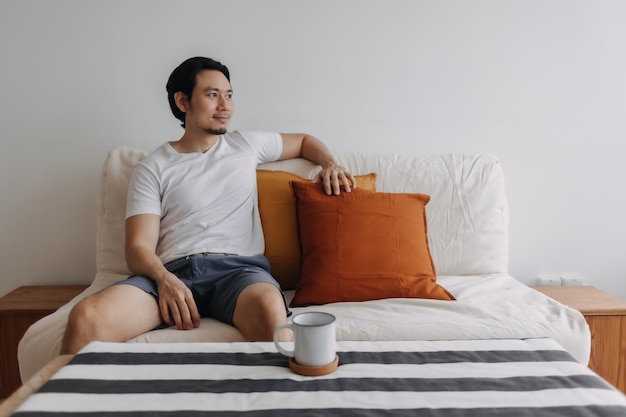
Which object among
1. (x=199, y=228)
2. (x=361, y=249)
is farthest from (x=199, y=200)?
(x=361, y=249)

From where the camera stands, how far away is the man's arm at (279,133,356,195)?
186cm

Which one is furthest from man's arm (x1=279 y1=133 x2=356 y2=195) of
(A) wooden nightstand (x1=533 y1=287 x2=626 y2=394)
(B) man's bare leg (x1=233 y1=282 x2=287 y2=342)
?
(A) wooden nightstand (x1=533 y1=287 x2=626 y2=394)

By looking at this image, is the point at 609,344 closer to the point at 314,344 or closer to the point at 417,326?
the point at 417,326

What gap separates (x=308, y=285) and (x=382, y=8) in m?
1.28

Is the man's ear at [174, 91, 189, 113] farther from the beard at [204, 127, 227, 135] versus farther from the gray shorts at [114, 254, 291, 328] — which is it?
the gray shorts at [114, 254, 291, 328]

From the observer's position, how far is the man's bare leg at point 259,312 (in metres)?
1.43

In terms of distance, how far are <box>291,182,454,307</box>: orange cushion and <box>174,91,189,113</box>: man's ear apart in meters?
0.54

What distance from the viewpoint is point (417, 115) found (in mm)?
2324

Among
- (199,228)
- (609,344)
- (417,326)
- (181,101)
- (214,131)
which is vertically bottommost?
(609,344)

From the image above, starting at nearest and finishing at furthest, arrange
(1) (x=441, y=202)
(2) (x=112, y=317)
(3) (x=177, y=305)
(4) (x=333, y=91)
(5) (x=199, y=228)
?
(2) (x=112, y=317) → (3) (x=177, y=305) → (5) (x=199, y=228) → (1) (x=441, y=202) → (4) (x=333, y=91)

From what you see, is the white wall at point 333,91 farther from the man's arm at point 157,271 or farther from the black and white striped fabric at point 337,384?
the black and white striped fabric at point 337,384

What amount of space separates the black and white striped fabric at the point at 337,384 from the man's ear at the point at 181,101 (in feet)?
3.60

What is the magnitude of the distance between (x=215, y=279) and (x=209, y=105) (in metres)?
0.64

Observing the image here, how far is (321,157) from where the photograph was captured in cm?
201
